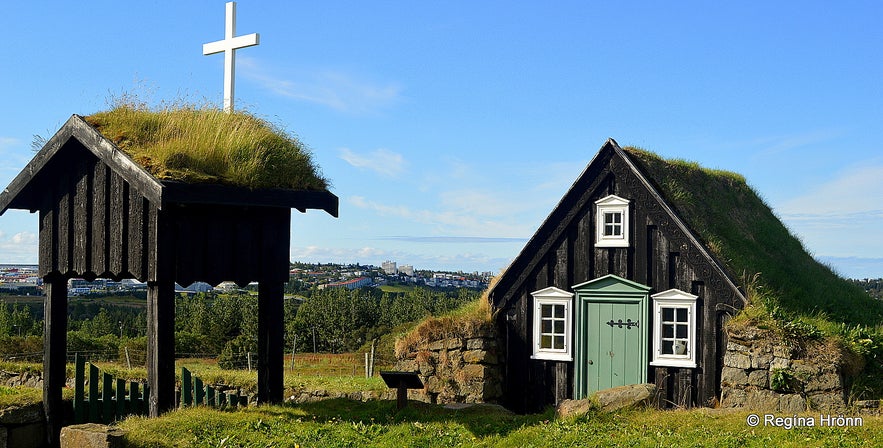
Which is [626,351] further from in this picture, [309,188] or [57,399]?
[57,399]

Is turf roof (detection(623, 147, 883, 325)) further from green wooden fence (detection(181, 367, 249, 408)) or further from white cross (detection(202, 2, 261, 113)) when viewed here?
green wooden fence (detection(181, 367, 249, 408))

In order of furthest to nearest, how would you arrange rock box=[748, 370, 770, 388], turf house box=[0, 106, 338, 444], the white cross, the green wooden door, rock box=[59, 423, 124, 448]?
the green wooden door, rock box=[748, 370, 770, 388], the white cross, turf house box=[0, 106, 338, 444], rock box=[59, 423, 124, 448]

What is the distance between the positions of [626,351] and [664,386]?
0.94 metres

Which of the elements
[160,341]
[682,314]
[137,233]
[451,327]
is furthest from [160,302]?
[682,314]

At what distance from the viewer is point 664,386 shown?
15.3 metres

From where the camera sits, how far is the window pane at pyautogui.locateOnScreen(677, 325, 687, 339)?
15.2 m

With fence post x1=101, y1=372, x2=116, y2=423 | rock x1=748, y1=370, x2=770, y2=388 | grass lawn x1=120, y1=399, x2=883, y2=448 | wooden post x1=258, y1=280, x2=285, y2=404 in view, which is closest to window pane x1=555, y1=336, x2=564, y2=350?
grass lawn x1=120, y1=399, x2=883, y2=448

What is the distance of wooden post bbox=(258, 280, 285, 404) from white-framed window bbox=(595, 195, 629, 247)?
6827 mm

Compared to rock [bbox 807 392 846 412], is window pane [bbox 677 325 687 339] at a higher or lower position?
higher

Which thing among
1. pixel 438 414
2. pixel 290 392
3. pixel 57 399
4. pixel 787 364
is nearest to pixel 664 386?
pixel 787 364

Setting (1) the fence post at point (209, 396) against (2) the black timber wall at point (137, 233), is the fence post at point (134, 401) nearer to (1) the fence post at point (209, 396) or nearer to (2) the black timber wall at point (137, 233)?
(1) the fence post at point (209, 396)

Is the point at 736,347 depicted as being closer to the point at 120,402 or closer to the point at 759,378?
the point at 759,378

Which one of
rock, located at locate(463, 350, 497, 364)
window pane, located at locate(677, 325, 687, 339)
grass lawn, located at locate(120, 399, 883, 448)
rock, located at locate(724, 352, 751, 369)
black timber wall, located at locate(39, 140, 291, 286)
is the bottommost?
grass lawn, located at locate(120, 399, 883, 448)

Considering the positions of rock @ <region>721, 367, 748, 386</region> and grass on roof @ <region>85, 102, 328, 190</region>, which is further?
rock @ <region>721, 367, 748, 386</region>
